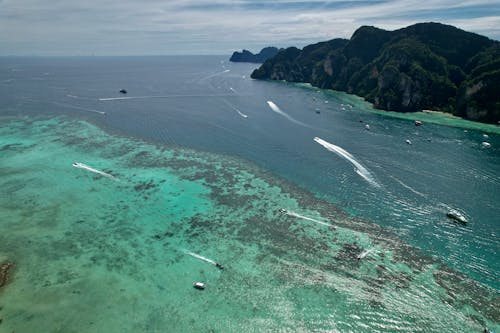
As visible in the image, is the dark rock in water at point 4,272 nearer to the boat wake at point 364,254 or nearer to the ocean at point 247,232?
the ocean at point 247,232

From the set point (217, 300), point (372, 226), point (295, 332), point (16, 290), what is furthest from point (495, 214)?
point (16, 290)

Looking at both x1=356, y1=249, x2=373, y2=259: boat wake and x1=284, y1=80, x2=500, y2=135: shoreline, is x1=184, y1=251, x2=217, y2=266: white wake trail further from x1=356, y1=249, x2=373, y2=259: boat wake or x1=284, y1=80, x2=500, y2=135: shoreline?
x1=284, y1=80, x2=500, y2=135: shoreline

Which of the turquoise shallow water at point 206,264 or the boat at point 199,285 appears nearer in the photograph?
the turquoise shallow water at point 206,264

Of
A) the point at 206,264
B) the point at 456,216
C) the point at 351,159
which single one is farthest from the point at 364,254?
the point at 351,159

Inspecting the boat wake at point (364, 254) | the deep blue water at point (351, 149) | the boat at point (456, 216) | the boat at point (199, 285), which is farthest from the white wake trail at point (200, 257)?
the boat at point (456, 216)

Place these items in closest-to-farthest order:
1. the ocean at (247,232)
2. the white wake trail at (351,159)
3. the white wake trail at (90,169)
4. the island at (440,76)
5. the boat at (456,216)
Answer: the ocean at (247,232), the boat at (456,216), the white wake trail at (90,169), the white wake trail at (351,159), the island at (440,76)

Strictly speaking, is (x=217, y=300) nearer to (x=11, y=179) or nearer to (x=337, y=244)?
(x=337, y=244)

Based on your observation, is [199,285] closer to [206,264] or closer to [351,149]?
[206,264]

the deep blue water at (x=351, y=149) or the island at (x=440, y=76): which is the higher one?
the island at (x=440, y=76)
